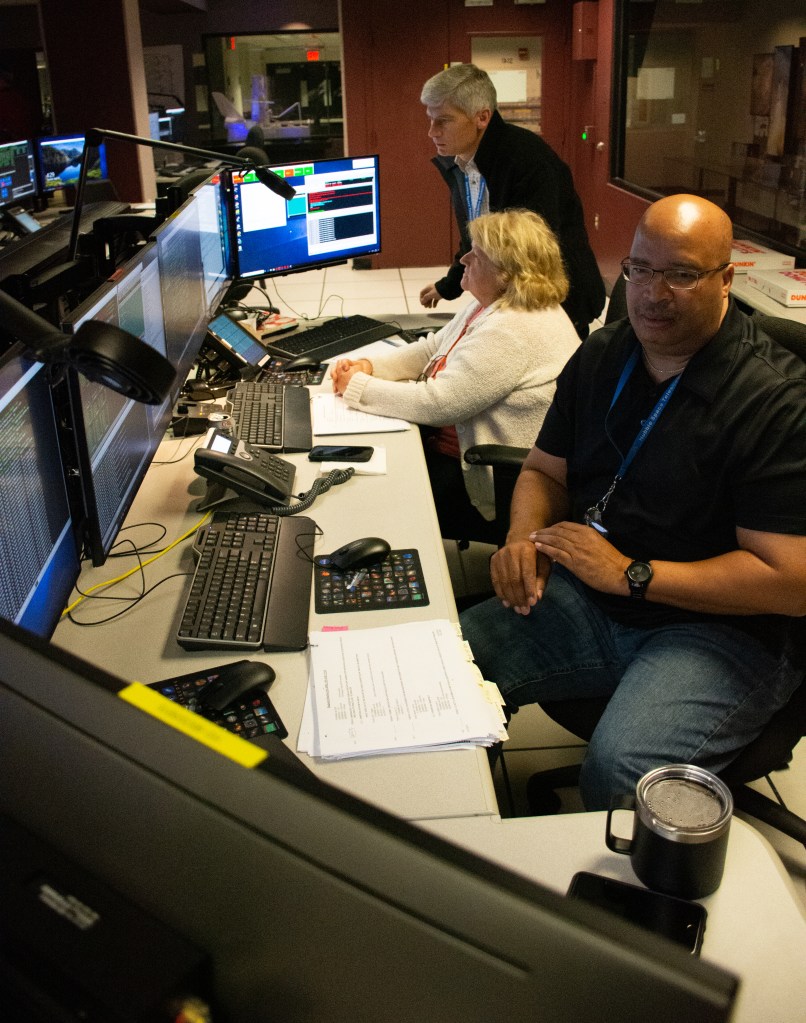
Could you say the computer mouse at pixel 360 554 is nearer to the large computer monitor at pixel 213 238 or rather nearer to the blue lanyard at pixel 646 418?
the blue lanyard at pixel 646 418

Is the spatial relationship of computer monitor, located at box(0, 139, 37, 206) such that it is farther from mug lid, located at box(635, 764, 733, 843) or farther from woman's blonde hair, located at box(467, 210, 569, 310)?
mug lid, located at box(635, 764, 733, 843)

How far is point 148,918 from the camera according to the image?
48 centimetres

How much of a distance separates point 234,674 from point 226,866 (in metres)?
0.91

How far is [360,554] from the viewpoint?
1670mm

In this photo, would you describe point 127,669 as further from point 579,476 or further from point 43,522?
point 579,476

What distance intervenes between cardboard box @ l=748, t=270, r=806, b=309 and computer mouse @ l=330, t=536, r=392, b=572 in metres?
1.73

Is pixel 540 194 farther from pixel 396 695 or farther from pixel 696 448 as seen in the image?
pixel 396 695

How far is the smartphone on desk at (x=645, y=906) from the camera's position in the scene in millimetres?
986

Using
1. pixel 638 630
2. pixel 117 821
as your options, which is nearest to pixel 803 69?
pixel 638 630

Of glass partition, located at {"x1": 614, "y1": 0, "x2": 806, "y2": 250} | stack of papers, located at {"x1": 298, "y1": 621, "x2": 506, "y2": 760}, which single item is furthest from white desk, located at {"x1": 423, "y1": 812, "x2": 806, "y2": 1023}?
glass partition, located at {"x1": 614, "y1": 0, "x2": 806, "y2": 250}

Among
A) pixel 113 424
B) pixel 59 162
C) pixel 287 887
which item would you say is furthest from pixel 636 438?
pixel 59 162

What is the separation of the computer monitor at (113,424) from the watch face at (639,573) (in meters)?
0.87

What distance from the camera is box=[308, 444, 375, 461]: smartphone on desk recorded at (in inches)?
86.0

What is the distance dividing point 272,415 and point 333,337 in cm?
79
